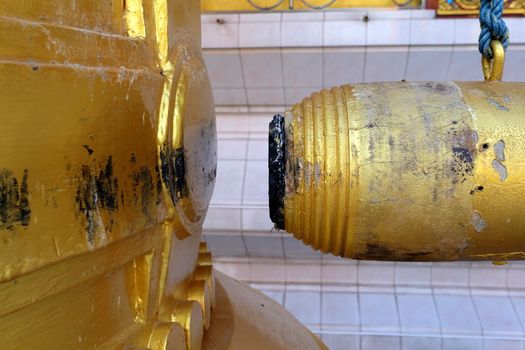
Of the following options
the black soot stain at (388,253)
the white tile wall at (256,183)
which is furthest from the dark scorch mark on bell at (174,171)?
the white tile wall at (256,183)

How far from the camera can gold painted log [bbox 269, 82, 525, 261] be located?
60 centimetres

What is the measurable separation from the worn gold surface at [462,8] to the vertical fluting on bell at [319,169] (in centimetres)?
154

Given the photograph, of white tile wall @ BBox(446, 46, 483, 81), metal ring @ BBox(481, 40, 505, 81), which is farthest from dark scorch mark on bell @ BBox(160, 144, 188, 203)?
white tile wall @ BBox(446, 46, 483, 81)

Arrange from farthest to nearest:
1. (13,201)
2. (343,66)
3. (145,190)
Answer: (343,66), (145,190), (13,201)

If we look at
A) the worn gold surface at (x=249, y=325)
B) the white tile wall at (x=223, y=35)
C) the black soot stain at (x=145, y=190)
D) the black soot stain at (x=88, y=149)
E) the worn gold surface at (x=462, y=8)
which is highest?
the worn gold surface at (x=462, y=8)

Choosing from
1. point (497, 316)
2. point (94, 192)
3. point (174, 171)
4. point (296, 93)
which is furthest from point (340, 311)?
point (94, 192)

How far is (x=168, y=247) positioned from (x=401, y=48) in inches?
65.4

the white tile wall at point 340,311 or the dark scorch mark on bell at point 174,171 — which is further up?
the dark scorch mark on bell at point 174,171

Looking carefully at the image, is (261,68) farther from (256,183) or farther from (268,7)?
(256,183)

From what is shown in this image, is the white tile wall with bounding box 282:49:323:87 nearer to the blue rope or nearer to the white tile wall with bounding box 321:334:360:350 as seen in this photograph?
the white tile wall with bounding box 321:334:360:350

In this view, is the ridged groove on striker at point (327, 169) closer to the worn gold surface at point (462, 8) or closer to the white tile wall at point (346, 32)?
the white tile wall at point (346, 32)

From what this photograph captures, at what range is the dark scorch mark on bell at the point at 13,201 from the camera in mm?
364

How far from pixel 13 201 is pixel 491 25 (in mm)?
640

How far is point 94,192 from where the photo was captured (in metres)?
0.45
